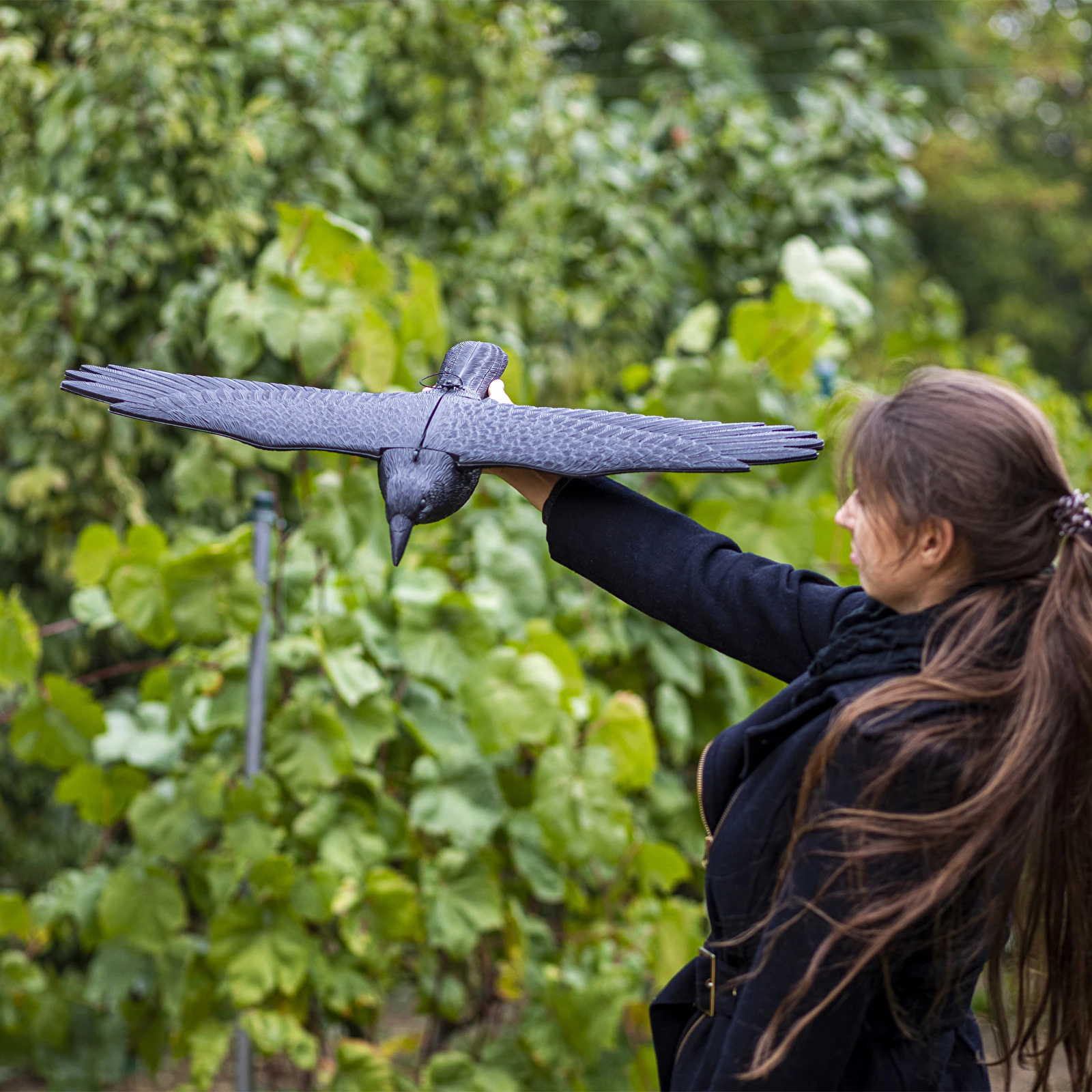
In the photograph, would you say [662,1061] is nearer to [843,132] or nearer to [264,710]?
[264,710]

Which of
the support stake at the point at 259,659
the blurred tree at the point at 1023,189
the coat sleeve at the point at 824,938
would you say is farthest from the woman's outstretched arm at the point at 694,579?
the blurred tree at the point at 1023,189

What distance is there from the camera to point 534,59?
3.23 m

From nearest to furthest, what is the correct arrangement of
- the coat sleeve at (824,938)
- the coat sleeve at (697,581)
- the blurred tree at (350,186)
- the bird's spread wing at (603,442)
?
the coat sleeve at (824,938)
the bird's spread wing at (603,442)
the coat sleeve at (697,581)
the blurred tree at (350,186)

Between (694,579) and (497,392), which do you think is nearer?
(694,579)

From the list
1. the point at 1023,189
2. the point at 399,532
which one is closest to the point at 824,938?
the point at 399,532

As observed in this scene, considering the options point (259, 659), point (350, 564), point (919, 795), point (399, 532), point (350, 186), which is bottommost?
point (259, 659)

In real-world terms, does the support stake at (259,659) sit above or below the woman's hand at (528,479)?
below

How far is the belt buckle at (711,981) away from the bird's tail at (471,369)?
20.4 inches

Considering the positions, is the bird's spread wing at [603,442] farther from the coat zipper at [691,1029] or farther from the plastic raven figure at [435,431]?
the coat zipper at [691,1029]

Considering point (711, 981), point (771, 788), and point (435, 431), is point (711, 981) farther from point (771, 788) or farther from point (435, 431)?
point (435, 431)

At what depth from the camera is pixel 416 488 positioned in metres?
1.04

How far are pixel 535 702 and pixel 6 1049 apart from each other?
55.0 inches

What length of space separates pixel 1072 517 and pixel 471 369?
0.54 metres

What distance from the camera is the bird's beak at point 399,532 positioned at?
103 cm
